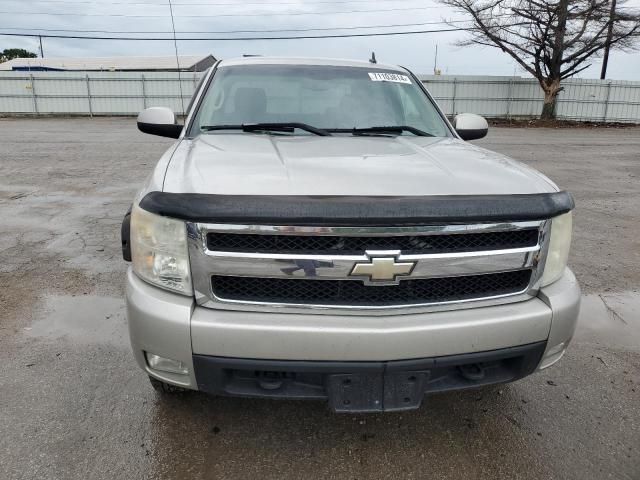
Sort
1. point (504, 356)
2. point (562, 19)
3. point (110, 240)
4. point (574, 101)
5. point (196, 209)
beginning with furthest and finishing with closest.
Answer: point (574, 101)
point (562, 19)
point (110, 240)
point (504, 356)
point (196, 209)

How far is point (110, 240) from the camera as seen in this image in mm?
5156

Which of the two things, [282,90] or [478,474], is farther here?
[282,90]

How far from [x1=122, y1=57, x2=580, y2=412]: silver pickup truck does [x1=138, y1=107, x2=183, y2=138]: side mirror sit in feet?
A: 4.86

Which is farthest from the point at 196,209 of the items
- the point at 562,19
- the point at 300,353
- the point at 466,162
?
the point at 562,19

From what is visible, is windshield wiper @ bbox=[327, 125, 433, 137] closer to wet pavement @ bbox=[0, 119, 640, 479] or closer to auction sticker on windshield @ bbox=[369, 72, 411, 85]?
auction sticker on windshield @ bbox=[369, 72, 411, 85]

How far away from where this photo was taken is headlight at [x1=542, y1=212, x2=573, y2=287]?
79.8 inches

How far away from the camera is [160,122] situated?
3.48 meters

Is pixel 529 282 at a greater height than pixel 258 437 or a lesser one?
greater

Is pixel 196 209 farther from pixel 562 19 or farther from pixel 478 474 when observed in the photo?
pixel 562 19

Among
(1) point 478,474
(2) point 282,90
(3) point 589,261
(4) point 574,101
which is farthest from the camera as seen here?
(4) point 574,101

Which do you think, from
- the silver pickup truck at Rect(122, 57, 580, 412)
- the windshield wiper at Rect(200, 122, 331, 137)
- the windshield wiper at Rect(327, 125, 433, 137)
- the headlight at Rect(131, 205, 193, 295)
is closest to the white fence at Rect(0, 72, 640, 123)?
the windshield wiper at Rect(327, 125, 433, 137)

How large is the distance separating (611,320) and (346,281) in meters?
2.62

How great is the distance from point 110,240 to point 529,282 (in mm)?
4305

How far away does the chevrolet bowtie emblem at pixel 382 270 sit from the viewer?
180 cm
